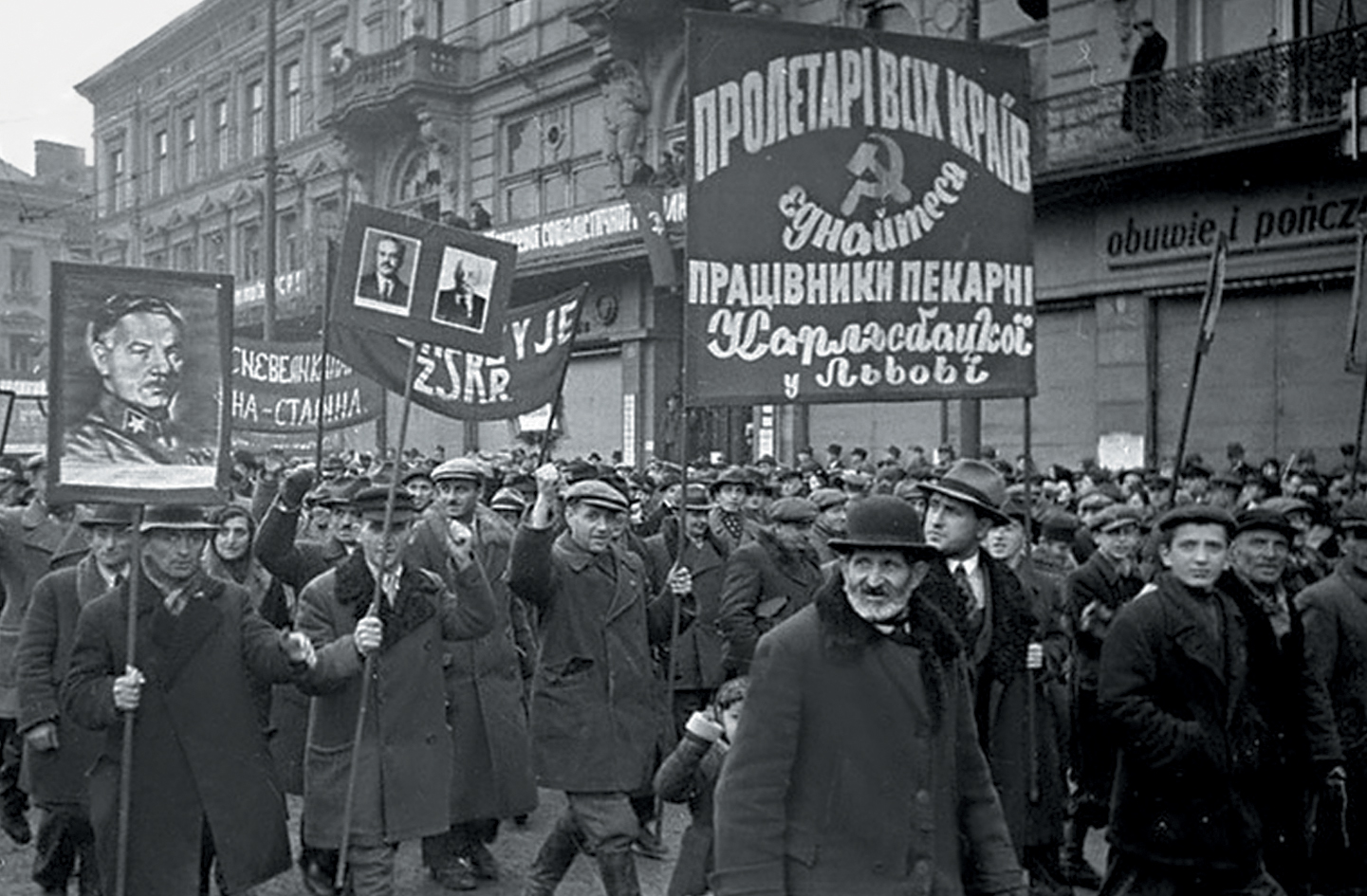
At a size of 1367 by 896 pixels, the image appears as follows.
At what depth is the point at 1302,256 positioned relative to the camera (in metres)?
15.7

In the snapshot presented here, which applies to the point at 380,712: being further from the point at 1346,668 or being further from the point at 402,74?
the point at 402,74

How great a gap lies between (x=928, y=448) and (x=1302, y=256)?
212 inches

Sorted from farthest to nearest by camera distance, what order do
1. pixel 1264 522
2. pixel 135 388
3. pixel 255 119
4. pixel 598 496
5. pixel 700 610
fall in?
pixel 255 119, pixel 700 610, pixel 598 496, pixel 1264 522, pixel 135 388

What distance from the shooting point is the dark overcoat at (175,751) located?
5.20 m

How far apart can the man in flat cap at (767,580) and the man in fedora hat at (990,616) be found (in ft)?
5.43

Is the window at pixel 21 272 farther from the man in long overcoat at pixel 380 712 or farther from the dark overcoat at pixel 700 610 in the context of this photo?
the man in long overcoat at pixel 380 712

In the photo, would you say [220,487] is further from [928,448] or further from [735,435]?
[735,435]

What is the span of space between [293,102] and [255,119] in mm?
3534

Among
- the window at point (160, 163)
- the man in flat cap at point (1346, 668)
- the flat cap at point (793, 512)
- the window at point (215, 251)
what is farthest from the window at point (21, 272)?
the man in flat cap at point (1346, 668)

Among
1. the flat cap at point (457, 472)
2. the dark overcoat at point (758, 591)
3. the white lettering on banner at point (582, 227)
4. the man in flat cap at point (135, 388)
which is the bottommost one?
the dark overcoat at point (758, 591)

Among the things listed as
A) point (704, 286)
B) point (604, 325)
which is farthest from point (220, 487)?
point (604, 325)

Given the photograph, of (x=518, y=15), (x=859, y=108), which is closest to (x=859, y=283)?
(x=859, y=108)

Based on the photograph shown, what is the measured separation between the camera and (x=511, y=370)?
1033 centimetres

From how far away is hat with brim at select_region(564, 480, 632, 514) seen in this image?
6410mm
